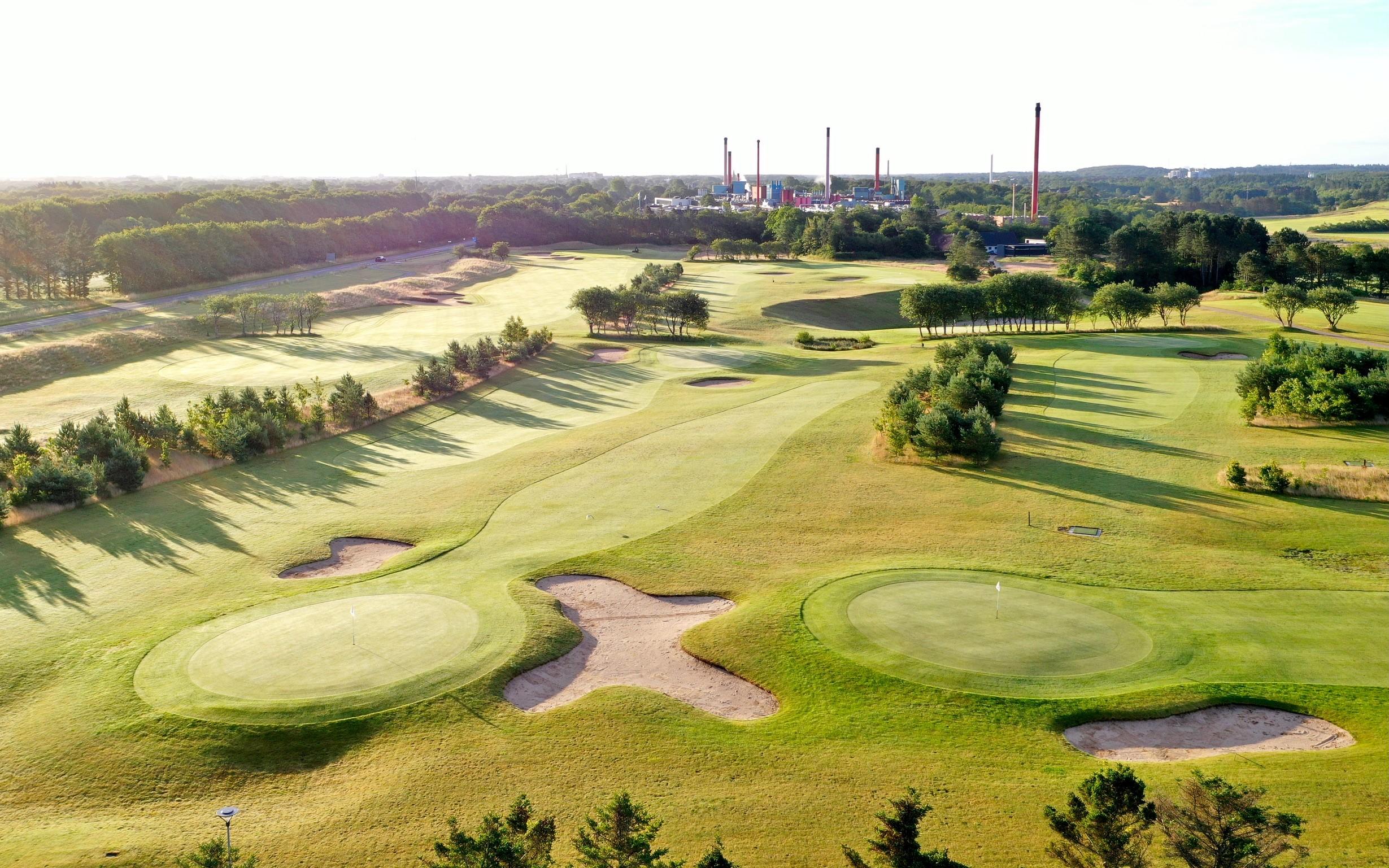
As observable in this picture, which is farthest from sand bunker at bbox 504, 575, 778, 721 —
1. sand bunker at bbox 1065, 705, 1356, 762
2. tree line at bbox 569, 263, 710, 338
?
tree line at bbox 569, 263, 710, 338

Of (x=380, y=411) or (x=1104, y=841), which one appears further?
(x=380, y=411)

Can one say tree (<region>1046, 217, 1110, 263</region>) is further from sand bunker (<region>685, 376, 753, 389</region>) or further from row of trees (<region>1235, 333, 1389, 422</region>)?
row of trees (<region>1235, 333, 1389, 422</region>)

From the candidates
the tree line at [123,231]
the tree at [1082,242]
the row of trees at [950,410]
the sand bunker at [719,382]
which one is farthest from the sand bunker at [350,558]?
the tree at [1082,242]

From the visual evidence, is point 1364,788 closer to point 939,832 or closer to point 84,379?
point 939,832

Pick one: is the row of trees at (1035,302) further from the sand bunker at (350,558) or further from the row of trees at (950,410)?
the sand bunker at (350,558)

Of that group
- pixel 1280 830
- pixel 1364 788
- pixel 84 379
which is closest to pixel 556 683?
pixel 1280 830

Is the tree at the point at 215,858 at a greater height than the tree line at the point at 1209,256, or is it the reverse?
the tree line at the point at 1209,256

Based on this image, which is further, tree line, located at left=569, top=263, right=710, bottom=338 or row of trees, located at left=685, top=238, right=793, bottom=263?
row of trees, located at left=685, top=238, right=793, bottom=263
